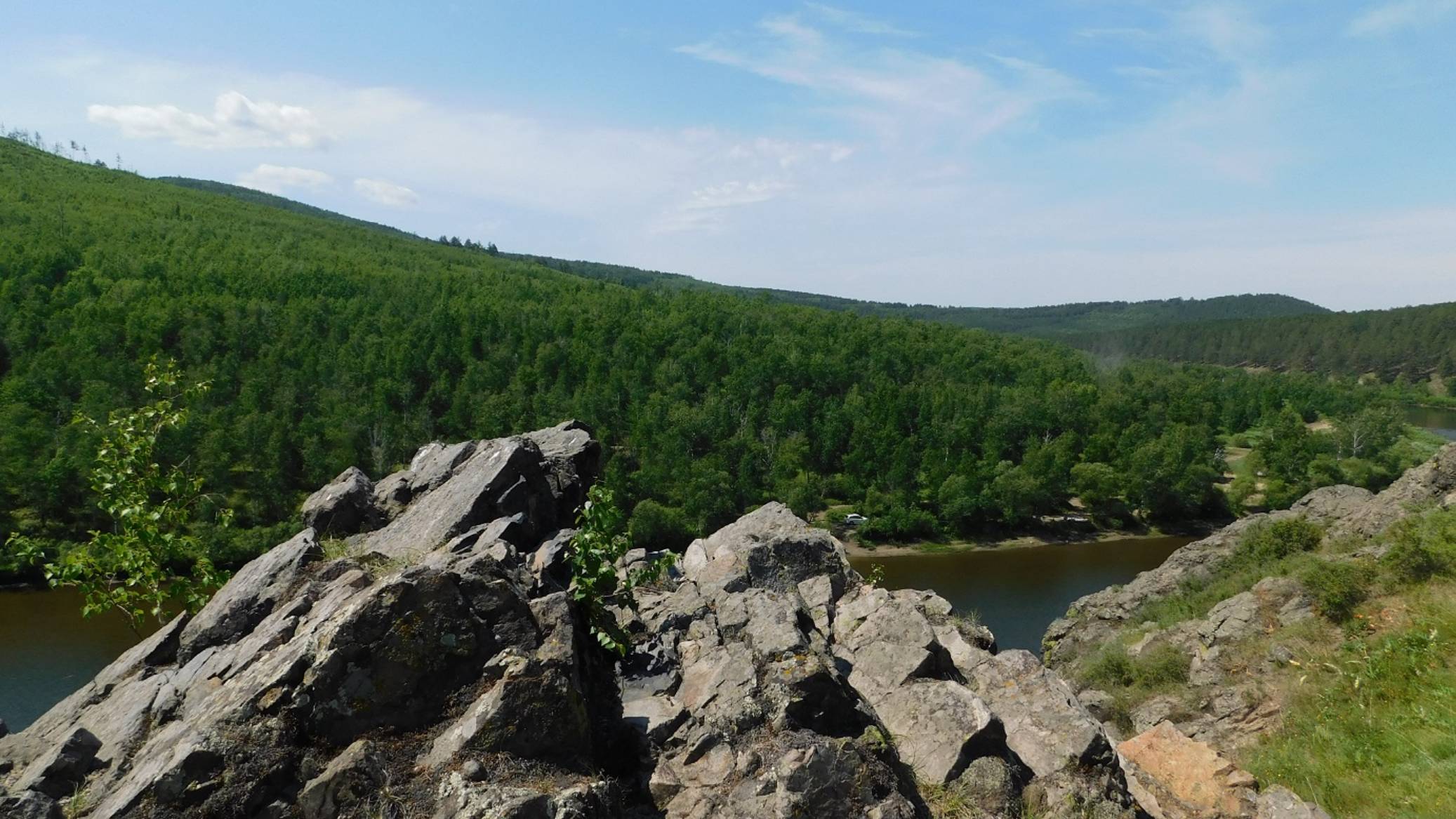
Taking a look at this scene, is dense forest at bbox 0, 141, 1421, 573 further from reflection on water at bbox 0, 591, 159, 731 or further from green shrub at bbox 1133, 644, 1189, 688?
green shrub at bbox 1133, 644, 1189, 688

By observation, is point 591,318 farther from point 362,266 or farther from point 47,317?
point 47,317

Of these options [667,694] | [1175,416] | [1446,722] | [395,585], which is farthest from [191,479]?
[1175,416]

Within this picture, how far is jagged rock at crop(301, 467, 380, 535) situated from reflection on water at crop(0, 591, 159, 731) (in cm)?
2905

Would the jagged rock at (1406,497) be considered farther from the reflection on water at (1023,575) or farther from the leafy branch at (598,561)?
the leafy branch at (598,561)

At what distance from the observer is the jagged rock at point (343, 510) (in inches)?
553

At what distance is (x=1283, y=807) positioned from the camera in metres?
9.88

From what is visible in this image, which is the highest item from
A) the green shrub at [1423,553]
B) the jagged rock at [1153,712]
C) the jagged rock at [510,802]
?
the jagged rock at [510,802]

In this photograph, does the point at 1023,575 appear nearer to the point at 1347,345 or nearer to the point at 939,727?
the point at 939,727

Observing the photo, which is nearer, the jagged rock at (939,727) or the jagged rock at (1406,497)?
the jagged rock at (939,727)

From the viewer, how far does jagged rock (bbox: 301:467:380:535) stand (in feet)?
46.1

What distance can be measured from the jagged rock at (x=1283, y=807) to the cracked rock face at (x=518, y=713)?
2.12 meters

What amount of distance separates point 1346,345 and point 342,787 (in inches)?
8051

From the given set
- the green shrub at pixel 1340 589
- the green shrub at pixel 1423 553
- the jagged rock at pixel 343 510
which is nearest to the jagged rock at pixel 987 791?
the jagged rock at pixel 343 510

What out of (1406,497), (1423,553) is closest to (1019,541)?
(1406,497)
